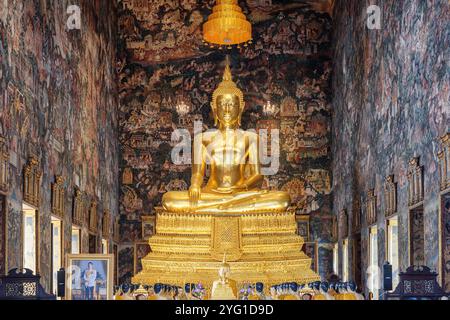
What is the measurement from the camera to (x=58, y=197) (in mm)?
11969

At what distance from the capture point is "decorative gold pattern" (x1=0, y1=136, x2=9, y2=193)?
8.70 meters

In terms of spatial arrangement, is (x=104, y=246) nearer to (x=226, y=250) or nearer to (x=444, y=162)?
(x=226, y=250)

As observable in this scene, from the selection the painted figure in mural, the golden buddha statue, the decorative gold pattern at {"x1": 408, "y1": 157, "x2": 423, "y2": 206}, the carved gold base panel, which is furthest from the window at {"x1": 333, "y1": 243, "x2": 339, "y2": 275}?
the decorative gold pattern at {"x1": 408, "y1": 157, "x2": 423, "y2": 206}

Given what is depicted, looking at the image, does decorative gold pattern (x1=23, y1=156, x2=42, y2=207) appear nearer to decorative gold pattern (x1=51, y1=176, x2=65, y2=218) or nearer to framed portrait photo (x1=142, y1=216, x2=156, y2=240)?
decorative gold pattern (x1=51, y1=176, x2=65, y2=218)

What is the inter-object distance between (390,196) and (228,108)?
4.16 meters

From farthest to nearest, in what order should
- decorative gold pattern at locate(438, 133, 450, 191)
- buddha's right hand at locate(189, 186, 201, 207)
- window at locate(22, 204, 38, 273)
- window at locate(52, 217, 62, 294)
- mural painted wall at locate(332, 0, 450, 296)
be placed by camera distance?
buddha's right hand at locate(189, 186, 201, 207) < window at locate(52, 217, 62, 294) < window at locate(22, 204, 38, 273) < mural painted wall at locate(332, 0, 450, 296) < decorative gold pattern at locate(438, 133, 450, 191)

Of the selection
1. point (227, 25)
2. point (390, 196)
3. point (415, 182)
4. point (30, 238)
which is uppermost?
point (227, 25)

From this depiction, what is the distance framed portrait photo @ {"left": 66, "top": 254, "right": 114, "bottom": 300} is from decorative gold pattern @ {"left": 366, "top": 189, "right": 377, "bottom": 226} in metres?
6.07

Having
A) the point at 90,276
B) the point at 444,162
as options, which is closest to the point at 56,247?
the point at 90,276

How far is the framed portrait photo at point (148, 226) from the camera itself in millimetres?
17217

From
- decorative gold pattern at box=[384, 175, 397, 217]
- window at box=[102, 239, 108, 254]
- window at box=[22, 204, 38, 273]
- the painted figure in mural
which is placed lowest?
window at box=[102, 239, 108, 254]

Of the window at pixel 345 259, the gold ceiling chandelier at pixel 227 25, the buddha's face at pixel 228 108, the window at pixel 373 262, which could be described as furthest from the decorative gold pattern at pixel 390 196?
the gold ceiling chandelier at pixel 227 25

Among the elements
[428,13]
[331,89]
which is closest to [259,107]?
[331,89]
